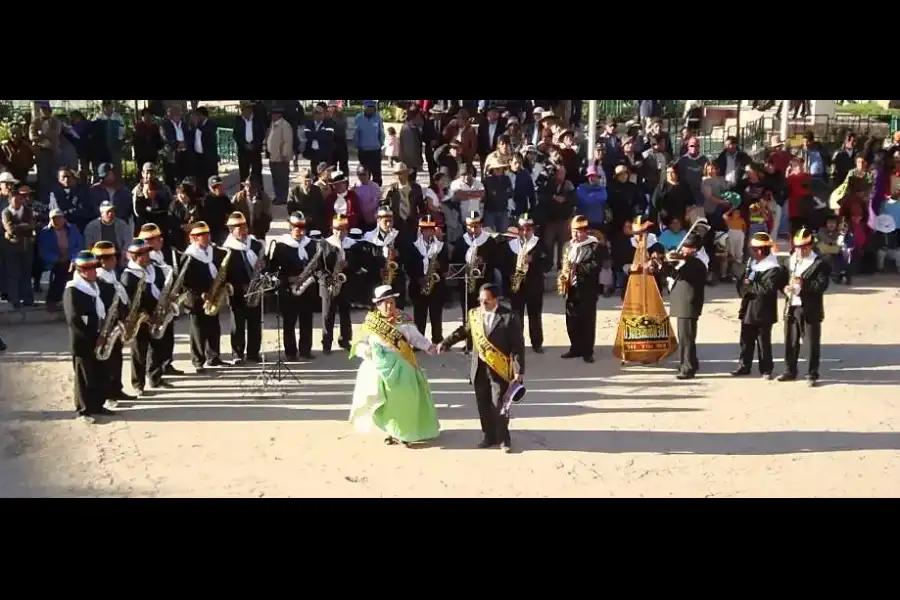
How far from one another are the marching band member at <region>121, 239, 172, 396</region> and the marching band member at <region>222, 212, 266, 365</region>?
0.93m

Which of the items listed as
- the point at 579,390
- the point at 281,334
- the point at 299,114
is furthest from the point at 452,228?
the point at 299,114

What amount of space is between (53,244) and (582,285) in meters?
6.57

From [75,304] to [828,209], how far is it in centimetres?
1109

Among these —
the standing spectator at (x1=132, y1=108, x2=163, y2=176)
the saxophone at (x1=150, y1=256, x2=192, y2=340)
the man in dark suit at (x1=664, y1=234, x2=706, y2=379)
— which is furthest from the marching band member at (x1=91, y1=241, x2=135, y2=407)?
the standing spectator at (x1=132, y1=108, x2=163, y2=176)

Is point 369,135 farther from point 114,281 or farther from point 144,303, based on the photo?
point 114,281

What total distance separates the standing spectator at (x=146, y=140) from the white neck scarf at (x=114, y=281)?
20.1ft

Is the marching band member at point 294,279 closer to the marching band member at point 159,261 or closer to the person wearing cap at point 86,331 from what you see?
the marching band member at point 159,261

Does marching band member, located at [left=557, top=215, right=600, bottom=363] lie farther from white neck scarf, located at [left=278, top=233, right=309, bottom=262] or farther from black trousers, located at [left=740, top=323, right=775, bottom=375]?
white neck scarf, located at [left=278, top=233, right=309, bottom=262]

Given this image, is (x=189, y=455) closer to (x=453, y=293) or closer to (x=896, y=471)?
(x=453, y=293)

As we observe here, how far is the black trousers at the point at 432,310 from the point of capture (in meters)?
14.6

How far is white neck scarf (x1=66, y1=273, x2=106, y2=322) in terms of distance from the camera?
1230 centimetres

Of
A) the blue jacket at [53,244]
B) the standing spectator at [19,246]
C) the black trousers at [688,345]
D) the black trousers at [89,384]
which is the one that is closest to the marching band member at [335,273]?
the black trousers at [89,384]

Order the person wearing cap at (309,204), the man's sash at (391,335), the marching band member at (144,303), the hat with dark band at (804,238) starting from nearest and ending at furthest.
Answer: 1. the man's sash at (391,335)
2. the marching band member at (144,303)
3. the hat with dark band at (804,238)
4. the person wearing cap at (309,204)

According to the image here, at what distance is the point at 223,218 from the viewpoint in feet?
53.6
